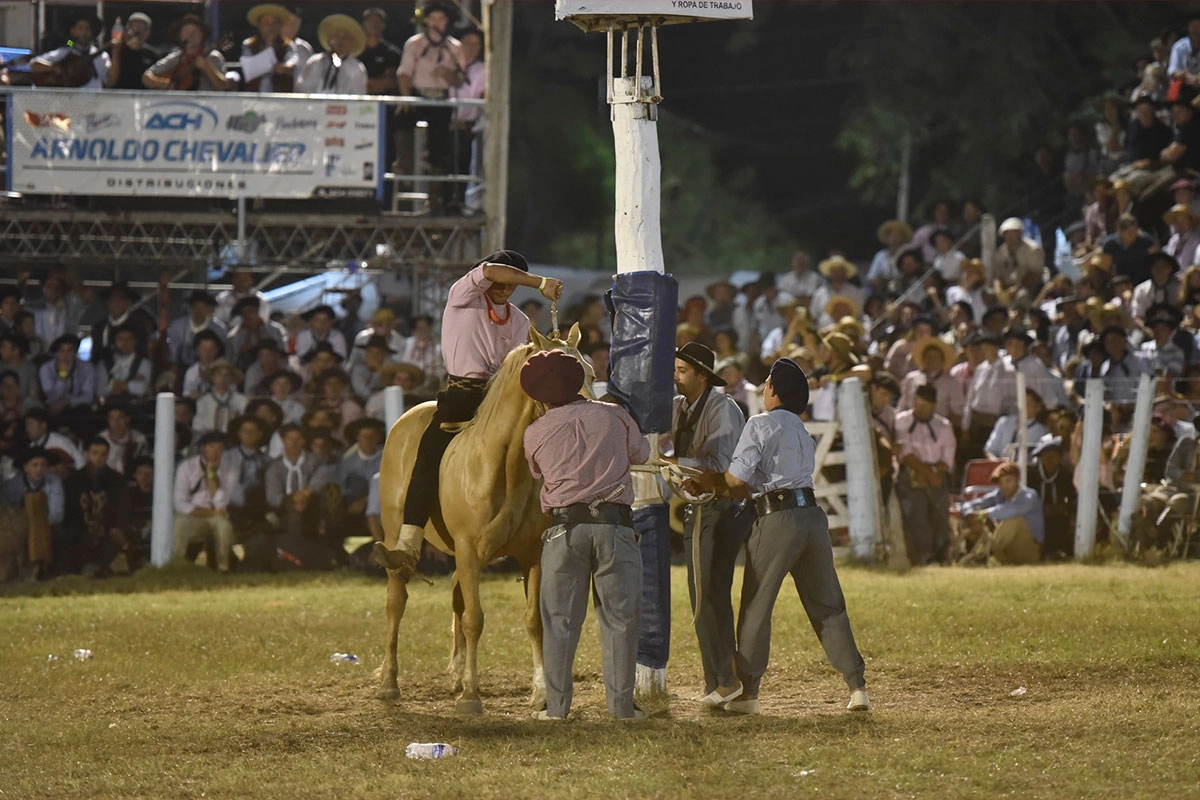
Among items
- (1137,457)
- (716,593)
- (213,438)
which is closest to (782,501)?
(716,593)

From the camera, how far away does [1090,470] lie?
15.8 meters

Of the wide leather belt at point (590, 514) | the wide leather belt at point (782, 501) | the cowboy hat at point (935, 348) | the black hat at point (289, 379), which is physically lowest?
the wide leather belt at point (590, 514)

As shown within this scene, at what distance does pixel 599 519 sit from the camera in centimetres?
883

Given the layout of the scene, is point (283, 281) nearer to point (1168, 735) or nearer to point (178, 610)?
point (178, 610)

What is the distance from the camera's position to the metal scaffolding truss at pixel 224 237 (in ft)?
59.9

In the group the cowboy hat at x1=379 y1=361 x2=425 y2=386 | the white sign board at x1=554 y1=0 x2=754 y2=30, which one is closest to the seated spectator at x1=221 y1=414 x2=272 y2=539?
the cowboy hat at x1=379 y1=361 x2=425 y2=386

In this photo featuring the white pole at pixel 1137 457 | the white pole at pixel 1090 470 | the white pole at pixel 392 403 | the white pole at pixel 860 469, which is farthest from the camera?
the white pole at pixel 392 403

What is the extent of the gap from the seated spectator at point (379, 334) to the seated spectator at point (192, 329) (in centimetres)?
146

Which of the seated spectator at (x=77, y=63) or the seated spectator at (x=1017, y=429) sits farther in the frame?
the seated spectator at (x=77, y=63)

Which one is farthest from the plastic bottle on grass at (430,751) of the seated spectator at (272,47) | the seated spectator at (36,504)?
the seated spectator at (272,47)

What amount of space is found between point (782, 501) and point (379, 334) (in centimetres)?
1110

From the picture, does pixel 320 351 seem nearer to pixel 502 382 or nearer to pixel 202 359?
pixel 202 359

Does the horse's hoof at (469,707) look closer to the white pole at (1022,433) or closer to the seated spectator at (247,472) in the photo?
the seated spectator at (247,472)

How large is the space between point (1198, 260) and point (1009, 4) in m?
12.5
